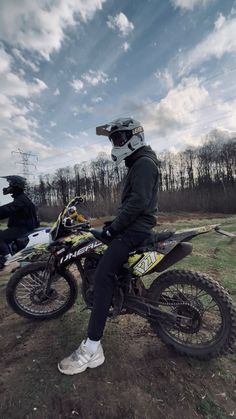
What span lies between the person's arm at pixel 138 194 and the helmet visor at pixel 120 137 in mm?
344

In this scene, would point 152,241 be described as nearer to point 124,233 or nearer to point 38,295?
point 124,233

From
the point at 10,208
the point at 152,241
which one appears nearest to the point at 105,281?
the point at 152,241

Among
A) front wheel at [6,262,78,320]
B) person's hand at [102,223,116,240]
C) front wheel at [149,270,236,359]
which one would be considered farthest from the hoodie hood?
front wheel at [6,262,78,320]

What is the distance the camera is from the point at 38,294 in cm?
372

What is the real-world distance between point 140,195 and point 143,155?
45cm

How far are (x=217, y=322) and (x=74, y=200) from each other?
2326 mm

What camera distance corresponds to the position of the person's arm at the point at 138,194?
9.23 ft

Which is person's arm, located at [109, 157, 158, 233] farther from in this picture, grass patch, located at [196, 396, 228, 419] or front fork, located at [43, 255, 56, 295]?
grass patch, located at [196, 396, 228, 419]

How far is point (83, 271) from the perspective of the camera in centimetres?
335

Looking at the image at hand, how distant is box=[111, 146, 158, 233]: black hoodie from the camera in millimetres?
2822

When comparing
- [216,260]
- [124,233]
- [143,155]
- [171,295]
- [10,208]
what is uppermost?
[143,155]

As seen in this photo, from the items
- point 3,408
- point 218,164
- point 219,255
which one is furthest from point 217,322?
point 218,164

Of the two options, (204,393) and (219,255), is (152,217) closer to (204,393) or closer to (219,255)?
(204,393)

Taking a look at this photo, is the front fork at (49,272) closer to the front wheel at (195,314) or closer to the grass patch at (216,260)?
the front wheel at (195,314)
